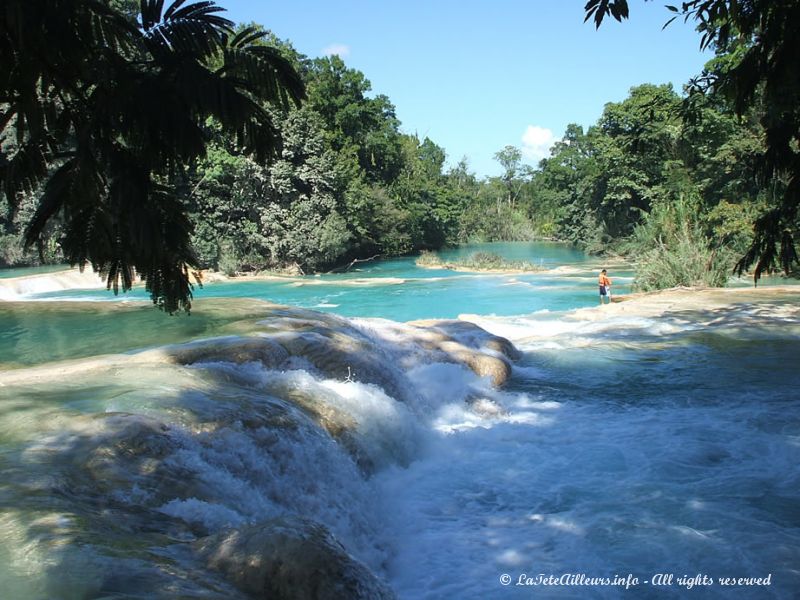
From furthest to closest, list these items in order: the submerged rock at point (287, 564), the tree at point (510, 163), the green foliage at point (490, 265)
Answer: the tree at point (510, 163), the green foliage at point (490, 265), the submerged rock at point (287, 564)

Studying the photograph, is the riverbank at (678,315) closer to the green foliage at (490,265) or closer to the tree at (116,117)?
the tree at (116,117)

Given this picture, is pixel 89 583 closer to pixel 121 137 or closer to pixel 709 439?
pixel 121 137

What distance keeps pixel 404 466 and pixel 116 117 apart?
5458 millimetres

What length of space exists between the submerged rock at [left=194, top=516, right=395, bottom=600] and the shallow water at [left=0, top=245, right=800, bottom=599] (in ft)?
0.48

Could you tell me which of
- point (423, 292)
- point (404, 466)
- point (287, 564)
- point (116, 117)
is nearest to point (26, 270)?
point (423, 292)

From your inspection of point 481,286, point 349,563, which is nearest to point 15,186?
point 349,563

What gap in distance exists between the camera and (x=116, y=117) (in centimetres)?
221

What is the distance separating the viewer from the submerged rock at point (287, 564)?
332 centimetres

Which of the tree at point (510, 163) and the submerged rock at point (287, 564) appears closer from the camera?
the submerged rock at point (287, 564)

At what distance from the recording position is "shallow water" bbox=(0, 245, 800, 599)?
375 cm

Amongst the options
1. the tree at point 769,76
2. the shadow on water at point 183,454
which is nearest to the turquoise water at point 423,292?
the shadow on water at point 183,454

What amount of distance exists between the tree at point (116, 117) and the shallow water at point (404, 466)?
5.27 feet

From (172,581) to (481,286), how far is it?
25306 millimetres

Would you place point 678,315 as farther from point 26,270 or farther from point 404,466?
point 26,270
